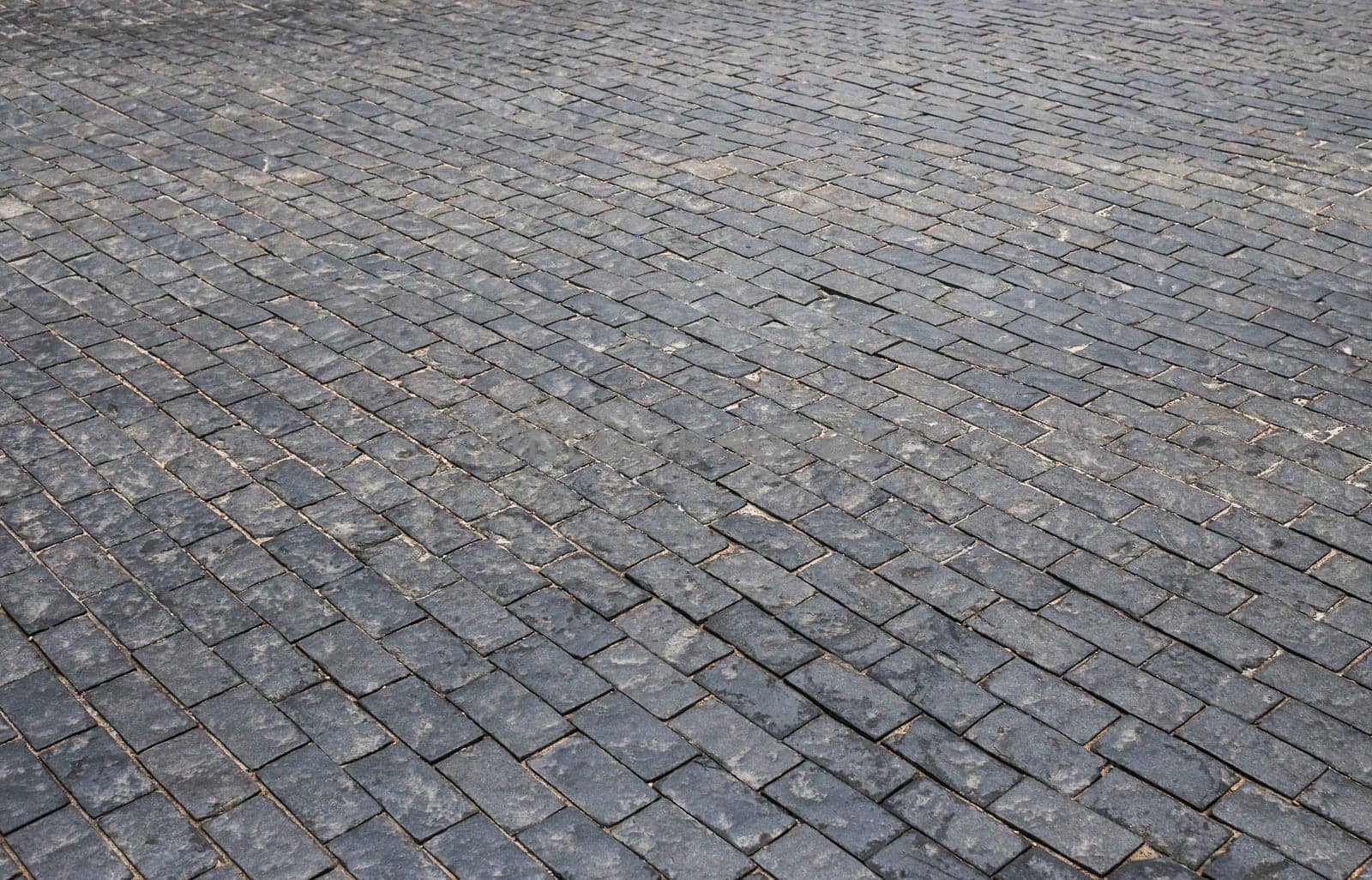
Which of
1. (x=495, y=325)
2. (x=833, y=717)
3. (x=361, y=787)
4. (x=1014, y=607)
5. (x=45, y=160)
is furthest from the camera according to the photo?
(x=45, y=160)

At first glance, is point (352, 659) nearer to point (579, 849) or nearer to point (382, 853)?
point (382, 853)

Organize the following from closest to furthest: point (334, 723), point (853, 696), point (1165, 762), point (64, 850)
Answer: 1. point (64, 850)
2. point (1165, 762)
3. point (334, 723)
4. point (853, 696)

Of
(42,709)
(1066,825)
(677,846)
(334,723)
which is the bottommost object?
(42,709)

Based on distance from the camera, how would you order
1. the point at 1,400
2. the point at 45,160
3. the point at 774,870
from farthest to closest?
1. the point at 45,160
2. the point at 1,400
3. the point at 774,870

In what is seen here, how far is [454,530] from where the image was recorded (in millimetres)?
5566

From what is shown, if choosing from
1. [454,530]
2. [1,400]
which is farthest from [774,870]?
[1,400]

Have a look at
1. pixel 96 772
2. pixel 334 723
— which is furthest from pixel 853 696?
pixel 96 772

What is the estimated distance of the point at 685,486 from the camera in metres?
5.87

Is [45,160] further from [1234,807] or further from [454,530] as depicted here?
[1234,807]

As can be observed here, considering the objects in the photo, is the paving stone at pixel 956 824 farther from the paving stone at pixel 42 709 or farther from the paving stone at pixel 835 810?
the paving stone at pixel 42 709

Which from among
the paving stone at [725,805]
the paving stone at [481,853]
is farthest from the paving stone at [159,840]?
the paving stone at [725,805]

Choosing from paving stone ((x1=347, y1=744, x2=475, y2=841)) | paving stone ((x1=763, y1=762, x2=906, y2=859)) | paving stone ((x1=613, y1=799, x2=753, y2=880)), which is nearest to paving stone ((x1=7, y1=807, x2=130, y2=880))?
paving stone ((x1=347, y1=744, x2=475, y2=841))

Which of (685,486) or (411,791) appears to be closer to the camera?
(411,791)

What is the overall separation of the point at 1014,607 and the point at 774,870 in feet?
5.36
